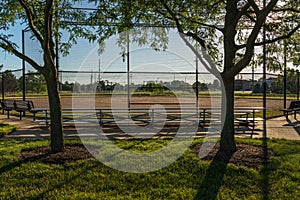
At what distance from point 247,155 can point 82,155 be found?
3.15 metres

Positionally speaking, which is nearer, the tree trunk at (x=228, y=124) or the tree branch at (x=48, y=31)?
the tree branch at (x=48, y=31)

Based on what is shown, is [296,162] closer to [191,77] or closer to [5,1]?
[5,1]

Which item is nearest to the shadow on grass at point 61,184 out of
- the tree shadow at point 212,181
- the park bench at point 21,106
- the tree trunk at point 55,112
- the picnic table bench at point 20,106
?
the tree trunk at point 55,112

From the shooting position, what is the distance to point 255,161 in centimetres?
579

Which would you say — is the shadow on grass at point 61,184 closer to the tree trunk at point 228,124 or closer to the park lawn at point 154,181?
the park lawn at point 154,181

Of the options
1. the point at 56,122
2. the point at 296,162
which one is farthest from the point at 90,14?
the point at 296,162

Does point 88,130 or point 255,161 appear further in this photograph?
point 88,130

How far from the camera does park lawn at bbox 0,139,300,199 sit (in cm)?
431

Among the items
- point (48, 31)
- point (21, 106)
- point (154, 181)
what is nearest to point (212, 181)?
point (154, 181)

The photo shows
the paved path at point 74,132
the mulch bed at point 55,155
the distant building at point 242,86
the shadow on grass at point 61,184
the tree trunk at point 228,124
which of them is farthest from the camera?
the distant building at point 242,86

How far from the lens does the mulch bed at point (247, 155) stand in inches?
223

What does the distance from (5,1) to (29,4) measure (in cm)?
44

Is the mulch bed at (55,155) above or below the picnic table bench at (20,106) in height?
below

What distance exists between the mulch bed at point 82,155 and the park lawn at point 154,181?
24 cm
